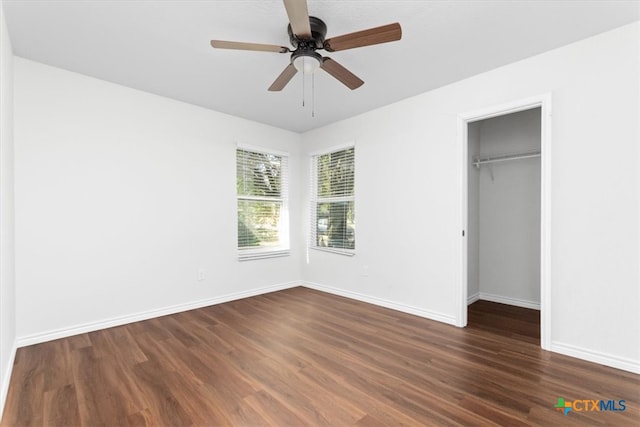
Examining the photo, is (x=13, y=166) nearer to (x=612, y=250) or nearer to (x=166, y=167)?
(x=166, y=167)

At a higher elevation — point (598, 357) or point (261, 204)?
point (261, 204)

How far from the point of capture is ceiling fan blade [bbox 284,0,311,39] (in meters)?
1.53

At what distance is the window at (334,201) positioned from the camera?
4207mm

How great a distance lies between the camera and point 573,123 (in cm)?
238

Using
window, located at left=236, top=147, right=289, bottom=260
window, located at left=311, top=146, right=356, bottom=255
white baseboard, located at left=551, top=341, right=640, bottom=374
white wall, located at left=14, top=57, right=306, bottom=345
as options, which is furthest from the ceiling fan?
white baseboard, located at left=551, top=341, right=640, bottom=374

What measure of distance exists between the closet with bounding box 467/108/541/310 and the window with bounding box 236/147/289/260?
264 centimetres

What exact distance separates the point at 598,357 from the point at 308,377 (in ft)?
Result: 7.14

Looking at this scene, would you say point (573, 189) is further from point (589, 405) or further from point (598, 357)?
point (589, 405)

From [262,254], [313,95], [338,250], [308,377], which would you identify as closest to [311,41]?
[313,95]

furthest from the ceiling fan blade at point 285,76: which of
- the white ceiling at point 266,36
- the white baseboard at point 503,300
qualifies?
the white baseboard at point 503,300

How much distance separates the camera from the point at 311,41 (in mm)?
1988

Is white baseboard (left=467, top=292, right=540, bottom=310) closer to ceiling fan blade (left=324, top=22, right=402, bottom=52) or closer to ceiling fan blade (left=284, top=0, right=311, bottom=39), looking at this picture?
ceiling fan blade (left=324, top=22, right=402, bottom=52)

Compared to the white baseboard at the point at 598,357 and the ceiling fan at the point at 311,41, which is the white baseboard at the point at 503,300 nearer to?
the white baseboard at the point at 598,357

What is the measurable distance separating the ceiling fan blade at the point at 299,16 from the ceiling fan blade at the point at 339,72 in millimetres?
295
